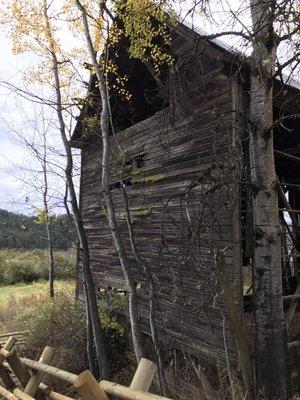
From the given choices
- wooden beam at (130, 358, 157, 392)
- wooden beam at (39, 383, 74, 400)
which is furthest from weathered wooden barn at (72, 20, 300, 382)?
wooden beam at (130, 358, 157, 392)

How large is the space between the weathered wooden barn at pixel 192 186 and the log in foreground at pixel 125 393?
8.41 feet

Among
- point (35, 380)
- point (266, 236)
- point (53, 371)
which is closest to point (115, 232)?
point (266, 236)

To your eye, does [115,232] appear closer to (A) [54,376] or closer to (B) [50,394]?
(B) [50,394]

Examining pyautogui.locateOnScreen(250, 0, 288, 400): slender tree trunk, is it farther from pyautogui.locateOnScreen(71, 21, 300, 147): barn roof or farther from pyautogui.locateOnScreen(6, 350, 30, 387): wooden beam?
pyautogui.locateOnScreen(6, 350, 30, 387): wooden beam

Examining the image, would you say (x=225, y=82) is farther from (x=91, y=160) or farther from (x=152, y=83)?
(x=91, y=160)

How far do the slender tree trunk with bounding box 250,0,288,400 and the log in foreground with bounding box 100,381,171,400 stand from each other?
10.6 ft

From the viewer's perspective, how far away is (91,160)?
12.6 metres

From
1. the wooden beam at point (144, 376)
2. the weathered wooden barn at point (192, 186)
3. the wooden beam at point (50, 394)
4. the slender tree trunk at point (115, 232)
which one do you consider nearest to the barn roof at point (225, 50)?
the weathered wooden barn at point (192, 186)

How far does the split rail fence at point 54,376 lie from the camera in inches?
135

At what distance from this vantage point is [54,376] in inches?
194

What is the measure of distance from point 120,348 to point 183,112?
642cm

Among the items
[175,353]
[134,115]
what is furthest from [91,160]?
[175,353]

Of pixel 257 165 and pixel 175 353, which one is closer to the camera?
pixel 257 165

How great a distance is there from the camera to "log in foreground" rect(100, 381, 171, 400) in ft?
10.6
